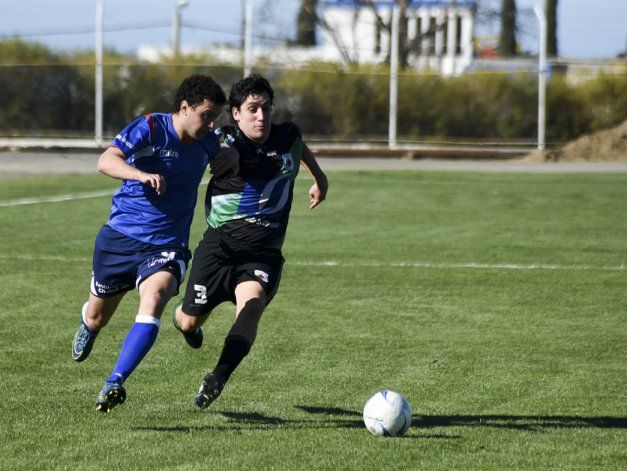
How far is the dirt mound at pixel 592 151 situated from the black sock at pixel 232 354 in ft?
80.1

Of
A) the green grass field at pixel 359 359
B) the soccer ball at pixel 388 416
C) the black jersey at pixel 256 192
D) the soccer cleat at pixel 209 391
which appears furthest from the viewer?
the black jersey at pixel 256 192

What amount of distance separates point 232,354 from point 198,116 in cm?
141

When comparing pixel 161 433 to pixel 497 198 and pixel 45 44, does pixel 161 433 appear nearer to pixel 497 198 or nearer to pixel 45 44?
pixel 497 198

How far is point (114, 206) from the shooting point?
6.90 meters

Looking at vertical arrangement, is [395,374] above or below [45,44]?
below

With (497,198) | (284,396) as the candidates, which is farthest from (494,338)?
(497,198)

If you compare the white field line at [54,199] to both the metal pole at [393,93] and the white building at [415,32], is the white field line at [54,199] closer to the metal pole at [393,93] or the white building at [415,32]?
the metal pole at [393,93]

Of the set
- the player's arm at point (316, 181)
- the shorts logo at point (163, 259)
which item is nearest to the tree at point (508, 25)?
the player's arm at point (316, 181)

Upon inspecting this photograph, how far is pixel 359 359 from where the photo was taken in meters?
8.18

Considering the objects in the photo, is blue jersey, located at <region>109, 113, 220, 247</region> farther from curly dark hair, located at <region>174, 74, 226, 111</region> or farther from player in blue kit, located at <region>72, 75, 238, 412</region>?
curly dark hair, located at <region>174, 74, 226, 111</region>

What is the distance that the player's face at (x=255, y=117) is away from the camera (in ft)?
22.7

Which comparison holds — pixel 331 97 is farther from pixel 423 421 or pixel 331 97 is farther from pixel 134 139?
pixel 423 421

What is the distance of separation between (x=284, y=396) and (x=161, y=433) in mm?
1257

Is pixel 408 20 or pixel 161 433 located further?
pixel 408 20
